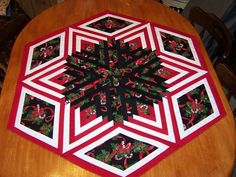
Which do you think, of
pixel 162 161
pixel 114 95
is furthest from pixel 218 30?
pixel 162 161

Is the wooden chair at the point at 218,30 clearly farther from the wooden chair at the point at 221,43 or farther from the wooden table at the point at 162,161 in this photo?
the wooden table at the point at 162,161

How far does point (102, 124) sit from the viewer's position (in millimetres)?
1127

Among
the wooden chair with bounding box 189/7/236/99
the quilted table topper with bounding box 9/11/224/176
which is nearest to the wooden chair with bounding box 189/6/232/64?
the wooden chair with bounding box 189/7/236/99

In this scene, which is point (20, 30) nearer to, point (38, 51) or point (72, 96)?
point (38, 51)

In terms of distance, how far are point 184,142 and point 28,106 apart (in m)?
0.74

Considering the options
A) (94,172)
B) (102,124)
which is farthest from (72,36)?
(94,172)

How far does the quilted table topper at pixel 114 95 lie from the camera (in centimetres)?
106

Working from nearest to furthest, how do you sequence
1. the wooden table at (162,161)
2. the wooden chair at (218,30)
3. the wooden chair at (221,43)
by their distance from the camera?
the wooden table at (162,161)
the wooden chair at (221,43)
the wooden chair at (218,30)

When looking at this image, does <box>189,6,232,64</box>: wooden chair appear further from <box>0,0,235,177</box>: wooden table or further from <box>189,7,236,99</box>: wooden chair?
<box>0,0,235,177</box>: wooden table

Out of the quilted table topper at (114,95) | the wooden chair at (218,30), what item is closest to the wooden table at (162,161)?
the quilted table topper at (114,95)

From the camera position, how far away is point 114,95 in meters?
1.22

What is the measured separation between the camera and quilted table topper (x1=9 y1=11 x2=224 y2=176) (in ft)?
3.48

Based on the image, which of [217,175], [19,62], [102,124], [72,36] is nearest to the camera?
[217,175]

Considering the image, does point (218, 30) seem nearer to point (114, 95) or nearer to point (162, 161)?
point (114, 95)
